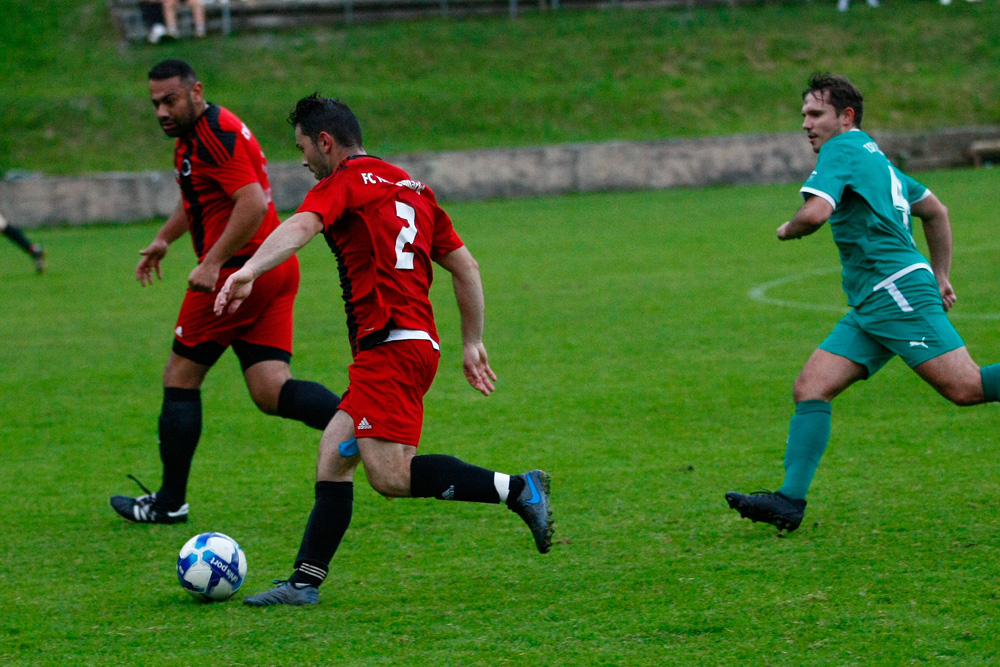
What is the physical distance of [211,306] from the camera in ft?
18.9

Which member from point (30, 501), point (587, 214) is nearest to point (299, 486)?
point (30, 501)

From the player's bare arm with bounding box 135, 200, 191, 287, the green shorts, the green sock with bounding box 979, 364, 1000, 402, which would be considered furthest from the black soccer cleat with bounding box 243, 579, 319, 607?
the green sock with bounding box 979, 364, 1000, 402

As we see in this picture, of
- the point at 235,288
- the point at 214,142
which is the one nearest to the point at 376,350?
the point at 235,288

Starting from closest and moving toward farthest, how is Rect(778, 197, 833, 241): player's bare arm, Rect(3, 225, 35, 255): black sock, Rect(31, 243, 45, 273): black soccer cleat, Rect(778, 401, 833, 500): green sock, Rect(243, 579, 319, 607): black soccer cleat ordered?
1. Rect(243, 579, 319, 607): black soccer cleat
2. Rect(778, 197, 833, 241): player's bare arm
3. Rect(778, 401, 833, 500): green sock
4. Rect(3, 225, 35, 255): black sock
5. Rect(31, 243, 45, 273): black soccer cleat

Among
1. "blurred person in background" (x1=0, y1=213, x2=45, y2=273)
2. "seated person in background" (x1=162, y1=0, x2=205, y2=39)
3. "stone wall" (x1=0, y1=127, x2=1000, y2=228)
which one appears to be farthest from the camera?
"seated person in background" (x1=162, y1=0, x2=205, y2=39)

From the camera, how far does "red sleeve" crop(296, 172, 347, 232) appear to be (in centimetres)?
426

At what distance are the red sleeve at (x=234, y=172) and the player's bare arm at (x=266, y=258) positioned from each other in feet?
5.28

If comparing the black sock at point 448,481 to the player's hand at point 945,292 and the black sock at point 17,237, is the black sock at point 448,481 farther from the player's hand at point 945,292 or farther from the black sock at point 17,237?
the black sock at point 17,237

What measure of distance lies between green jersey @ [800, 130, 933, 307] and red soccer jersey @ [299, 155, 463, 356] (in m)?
1.69

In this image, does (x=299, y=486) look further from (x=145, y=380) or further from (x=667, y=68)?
(x=667, y=68)

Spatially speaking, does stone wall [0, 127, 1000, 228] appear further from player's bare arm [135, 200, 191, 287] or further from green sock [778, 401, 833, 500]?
green sock [778, 401, 833, 500]

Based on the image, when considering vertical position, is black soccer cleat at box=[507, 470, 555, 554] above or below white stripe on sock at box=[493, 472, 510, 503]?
below

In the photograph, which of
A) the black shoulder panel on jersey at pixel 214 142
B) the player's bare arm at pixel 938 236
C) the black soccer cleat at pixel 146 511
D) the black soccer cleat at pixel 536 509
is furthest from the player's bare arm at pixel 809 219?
the black soccer cleat at pixel 146 511

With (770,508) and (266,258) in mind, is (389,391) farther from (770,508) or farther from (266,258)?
(770,508)
